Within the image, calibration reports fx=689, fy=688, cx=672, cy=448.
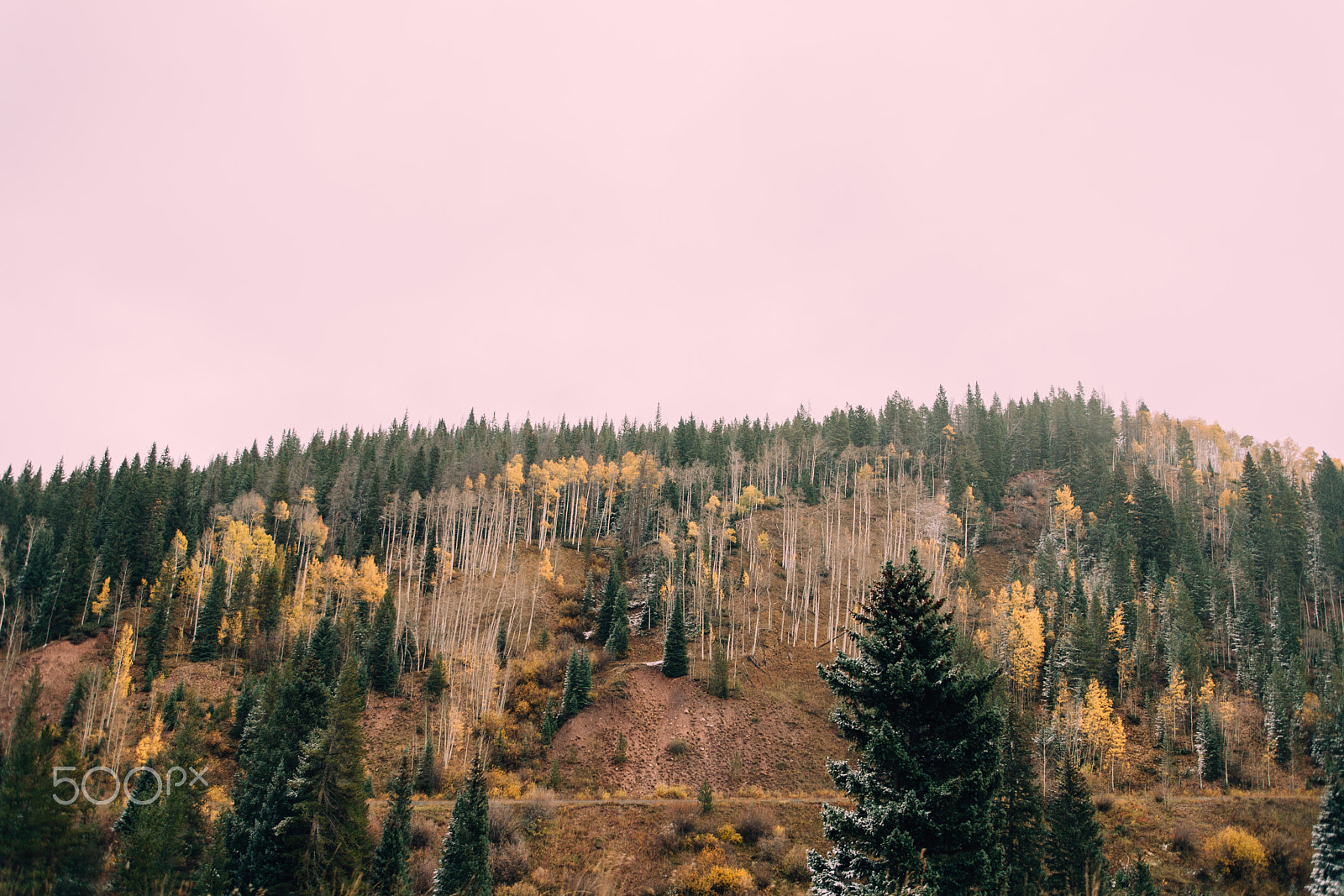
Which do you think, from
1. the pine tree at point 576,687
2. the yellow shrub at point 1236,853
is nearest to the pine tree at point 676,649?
the pine tree at point 576,687

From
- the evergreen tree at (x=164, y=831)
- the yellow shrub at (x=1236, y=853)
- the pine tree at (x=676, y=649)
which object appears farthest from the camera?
the pine tree at (x=676, y=649)

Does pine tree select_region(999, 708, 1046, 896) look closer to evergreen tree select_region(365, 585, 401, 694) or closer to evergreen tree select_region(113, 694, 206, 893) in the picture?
evergreen tree select_region(113, 694, 206, 893)

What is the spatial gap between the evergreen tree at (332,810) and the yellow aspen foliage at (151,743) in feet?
84.1

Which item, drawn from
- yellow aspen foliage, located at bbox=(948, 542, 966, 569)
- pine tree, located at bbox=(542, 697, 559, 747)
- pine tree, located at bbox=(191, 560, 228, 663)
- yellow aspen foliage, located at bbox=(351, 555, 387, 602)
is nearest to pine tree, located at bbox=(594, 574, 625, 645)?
pine tree, located at bbox=(542, 697, 559, 747)

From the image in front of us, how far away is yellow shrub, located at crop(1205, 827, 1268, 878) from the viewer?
33.6m

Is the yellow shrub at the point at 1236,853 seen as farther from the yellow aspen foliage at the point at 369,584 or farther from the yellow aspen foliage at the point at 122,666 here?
the yellow aspen foliage at the point at 122,666

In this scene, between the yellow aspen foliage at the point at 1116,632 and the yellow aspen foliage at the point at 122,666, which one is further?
the yellow aspen foliage at the point at 1116,632

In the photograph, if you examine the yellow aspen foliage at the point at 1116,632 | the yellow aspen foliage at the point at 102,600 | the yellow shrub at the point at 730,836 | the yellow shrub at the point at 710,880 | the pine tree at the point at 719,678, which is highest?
the yellow aspen foliage at the point at 1116,632

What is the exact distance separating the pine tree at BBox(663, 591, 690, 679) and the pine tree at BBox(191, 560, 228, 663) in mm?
39141

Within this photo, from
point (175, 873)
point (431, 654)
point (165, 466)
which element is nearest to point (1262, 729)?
point (431, 654)

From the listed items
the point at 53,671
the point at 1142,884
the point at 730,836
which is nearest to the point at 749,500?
the point at 730,836

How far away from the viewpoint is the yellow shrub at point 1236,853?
33.6 m

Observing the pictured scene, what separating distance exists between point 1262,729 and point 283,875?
64.1 m

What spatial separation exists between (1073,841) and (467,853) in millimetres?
23884
